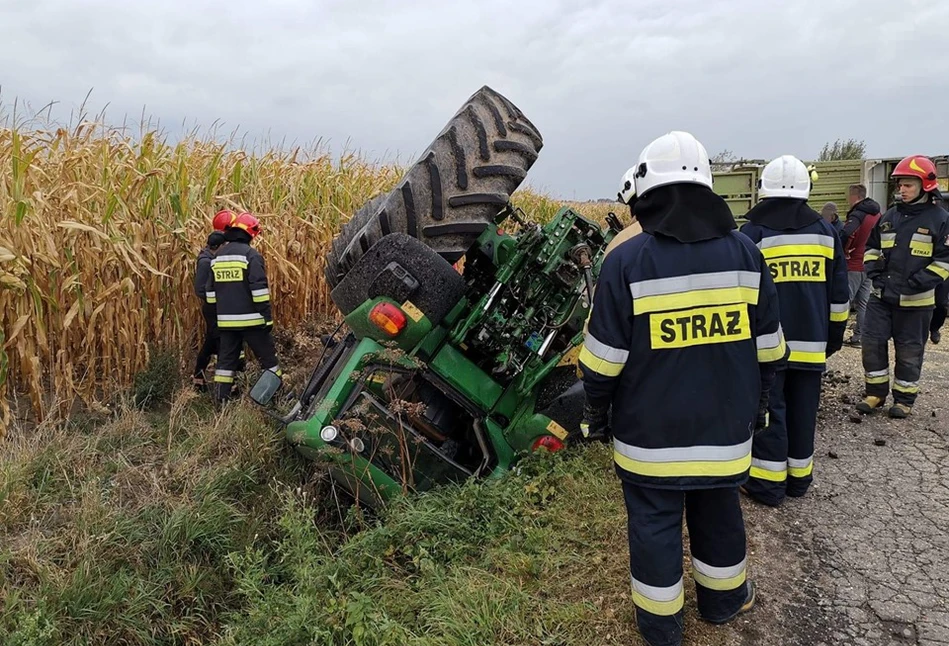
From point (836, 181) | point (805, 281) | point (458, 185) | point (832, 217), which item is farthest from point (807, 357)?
point (836, 181)

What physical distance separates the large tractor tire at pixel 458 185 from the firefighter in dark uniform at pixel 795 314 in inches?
55.6

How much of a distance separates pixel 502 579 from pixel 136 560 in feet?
5.86

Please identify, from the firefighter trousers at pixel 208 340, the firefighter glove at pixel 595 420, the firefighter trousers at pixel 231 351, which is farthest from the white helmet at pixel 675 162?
the firefighter trousers at pixel 208 340

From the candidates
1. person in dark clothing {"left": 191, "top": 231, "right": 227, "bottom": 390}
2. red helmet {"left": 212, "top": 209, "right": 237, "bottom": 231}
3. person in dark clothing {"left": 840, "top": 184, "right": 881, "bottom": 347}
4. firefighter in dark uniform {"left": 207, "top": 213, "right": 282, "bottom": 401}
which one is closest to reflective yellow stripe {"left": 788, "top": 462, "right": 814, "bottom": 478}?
firefighter in dark uniform {"left": 207, "top": 213, "right": 282, "bottom": 401}

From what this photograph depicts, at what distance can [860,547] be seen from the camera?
9.51 ft

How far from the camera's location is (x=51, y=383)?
13.8 feet

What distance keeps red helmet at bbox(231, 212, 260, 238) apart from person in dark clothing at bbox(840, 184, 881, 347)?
654cm

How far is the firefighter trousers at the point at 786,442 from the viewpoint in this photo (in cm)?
332

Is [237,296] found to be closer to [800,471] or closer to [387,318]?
[387,318]

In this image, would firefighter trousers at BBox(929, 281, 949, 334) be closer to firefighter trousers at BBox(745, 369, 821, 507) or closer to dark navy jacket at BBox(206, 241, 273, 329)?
firefighter trousers at BBox(745, 369, 821, 507)

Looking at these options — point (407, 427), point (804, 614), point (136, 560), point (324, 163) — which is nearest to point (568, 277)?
point (407, 427)

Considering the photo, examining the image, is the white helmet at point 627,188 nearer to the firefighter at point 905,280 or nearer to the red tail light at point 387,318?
the red tail light at point 387,318

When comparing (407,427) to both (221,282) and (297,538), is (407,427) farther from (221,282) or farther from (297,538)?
(221,282)

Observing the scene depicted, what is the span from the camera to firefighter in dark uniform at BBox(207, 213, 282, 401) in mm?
4930
